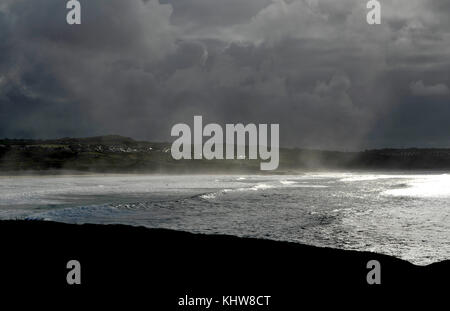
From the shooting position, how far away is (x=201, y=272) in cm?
829

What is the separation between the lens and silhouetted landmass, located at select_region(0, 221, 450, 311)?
291 inches

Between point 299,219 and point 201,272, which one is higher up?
point 201,272

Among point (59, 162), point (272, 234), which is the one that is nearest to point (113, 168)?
point (59, 162)

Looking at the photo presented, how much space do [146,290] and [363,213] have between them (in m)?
13.7

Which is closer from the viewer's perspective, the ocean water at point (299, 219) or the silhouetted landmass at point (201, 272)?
A: the silhouetted landmass at point (201, 272)

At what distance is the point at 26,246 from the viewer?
978cm

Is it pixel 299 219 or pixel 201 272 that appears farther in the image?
pixel 299 219

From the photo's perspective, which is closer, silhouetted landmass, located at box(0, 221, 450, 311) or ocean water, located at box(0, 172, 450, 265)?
silhouetted landmass, located at box(0, 221, 450, 311)

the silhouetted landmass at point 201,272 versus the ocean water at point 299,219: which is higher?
the silhouetted landmass at point 201,272

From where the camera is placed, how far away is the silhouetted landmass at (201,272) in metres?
7.39

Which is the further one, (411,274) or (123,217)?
(123,217)

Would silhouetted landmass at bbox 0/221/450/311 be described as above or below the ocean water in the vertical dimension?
above
